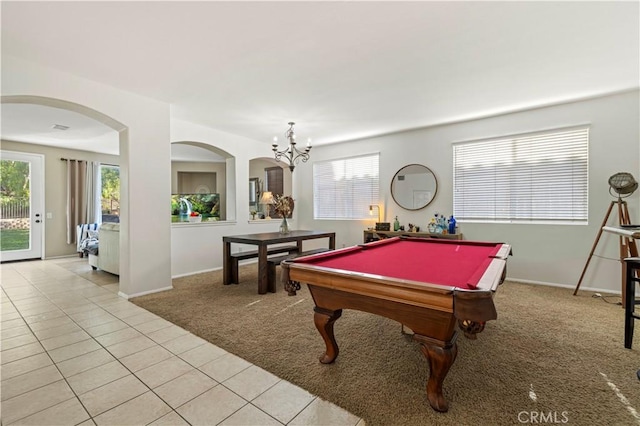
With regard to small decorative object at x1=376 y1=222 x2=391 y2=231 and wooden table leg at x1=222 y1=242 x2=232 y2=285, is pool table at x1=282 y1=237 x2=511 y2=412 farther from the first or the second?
small decorative object at x1=376 y1=222 x2=391 y2=231

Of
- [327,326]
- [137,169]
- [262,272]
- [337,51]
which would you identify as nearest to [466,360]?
[327,326]

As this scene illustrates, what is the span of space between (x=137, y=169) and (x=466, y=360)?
4.02 metres

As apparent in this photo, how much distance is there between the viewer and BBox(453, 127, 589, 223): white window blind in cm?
380

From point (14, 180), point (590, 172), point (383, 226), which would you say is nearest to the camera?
point (590, 172)

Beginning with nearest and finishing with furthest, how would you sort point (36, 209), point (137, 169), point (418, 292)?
point (418, 292) < point (137, 169) < point (36, 209)

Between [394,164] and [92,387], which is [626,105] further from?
[92,387]

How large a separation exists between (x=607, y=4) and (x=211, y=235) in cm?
535

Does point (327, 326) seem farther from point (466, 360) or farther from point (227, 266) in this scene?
point (227, 266)

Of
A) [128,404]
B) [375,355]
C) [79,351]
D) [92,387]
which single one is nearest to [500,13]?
[375,355]

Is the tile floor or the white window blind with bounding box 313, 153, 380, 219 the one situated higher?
the white window blind with bounding box 313, 153, 380, 219

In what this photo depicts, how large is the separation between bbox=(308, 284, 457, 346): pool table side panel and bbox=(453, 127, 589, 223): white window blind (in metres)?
3.58

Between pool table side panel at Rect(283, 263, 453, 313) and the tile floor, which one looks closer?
pool table side panel at Rect(283, 263, 453, 313)

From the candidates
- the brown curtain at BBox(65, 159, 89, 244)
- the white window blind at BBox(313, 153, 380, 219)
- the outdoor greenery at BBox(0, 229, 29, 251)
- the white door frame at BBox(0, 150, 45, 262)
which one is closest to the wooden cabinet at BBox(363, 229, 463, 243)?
the white window blind at BBox(313, 153, 380, 219)

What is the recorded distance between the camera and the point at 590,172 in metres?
3.69
